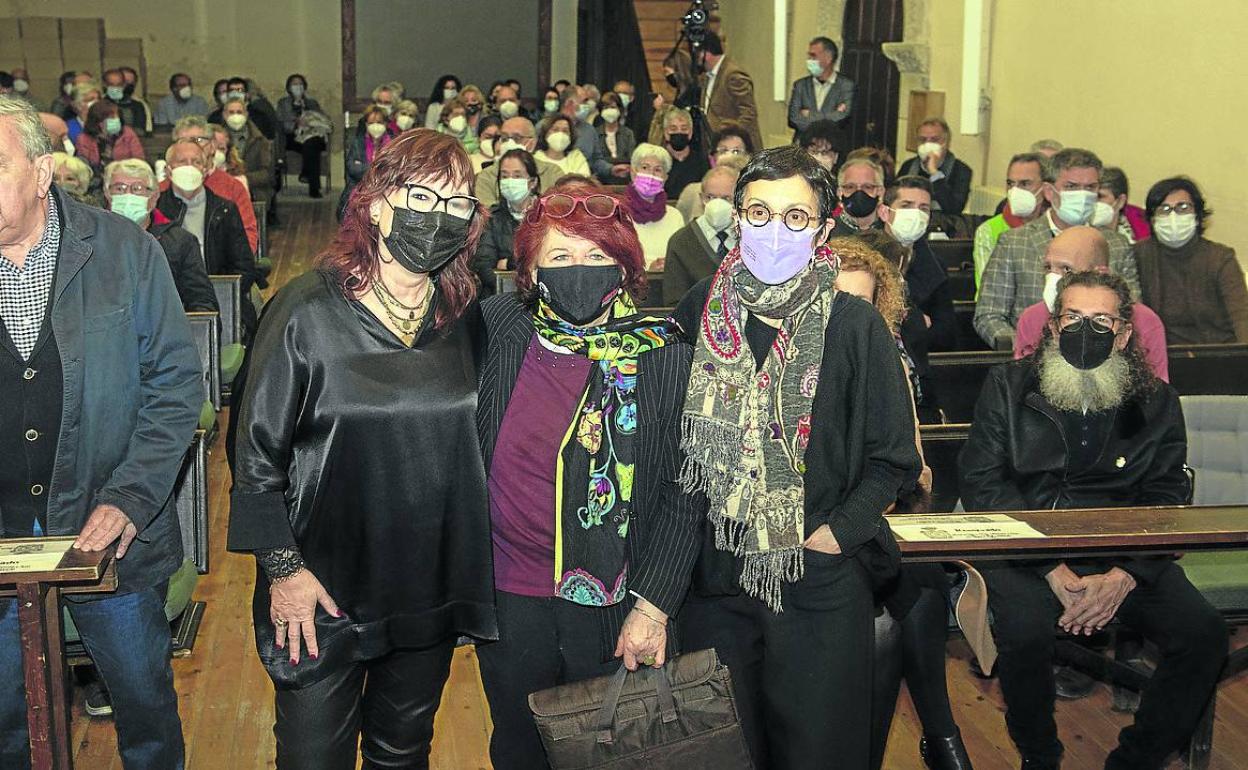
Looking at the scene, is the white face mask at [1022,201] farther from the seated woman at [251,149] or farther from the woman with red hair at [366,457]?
the seated woman at [251,149]

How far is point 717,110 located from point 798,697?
9956 millimetres

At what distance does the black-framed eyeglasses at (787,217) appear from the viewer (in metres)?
2.50

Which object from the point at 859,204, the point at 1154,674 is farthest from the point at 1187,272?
the point at 1154,674

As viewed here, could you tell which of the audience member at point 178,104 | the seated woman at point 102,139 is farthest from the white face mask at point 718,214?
the audience member at point 178,104

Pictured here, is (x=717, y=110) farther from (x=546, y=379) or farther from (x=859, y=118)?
(x=546, y=379)

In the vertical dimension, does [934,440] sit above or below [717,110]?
below

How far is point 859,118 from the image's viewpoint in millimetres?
14523

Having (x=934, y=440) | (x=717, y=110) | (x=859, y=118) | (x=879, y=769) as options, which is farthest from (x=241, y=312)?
(x=859, y=118)

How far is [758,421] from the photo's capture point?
247cm

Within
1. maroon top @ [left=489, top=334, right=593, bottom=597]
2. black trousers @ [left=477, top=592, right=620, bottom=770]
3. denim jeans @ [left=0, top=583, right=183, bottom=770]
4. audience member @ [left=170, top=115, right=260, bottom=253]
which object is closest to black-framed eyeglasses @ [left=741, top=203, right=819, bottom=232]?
maroon top @ [left=489, top=334, right=593, bottom=597]

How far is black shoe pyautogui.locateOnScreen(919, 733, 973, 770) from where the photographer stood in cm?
342

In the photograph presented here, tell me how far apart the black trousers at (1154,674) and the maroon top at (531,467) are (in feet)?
5.03

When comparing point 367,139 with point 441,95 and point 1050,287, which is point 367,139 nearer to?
point 441,95

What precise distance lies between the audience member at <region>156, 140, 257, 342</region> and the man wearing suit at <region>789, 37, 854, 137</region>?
5743mm
